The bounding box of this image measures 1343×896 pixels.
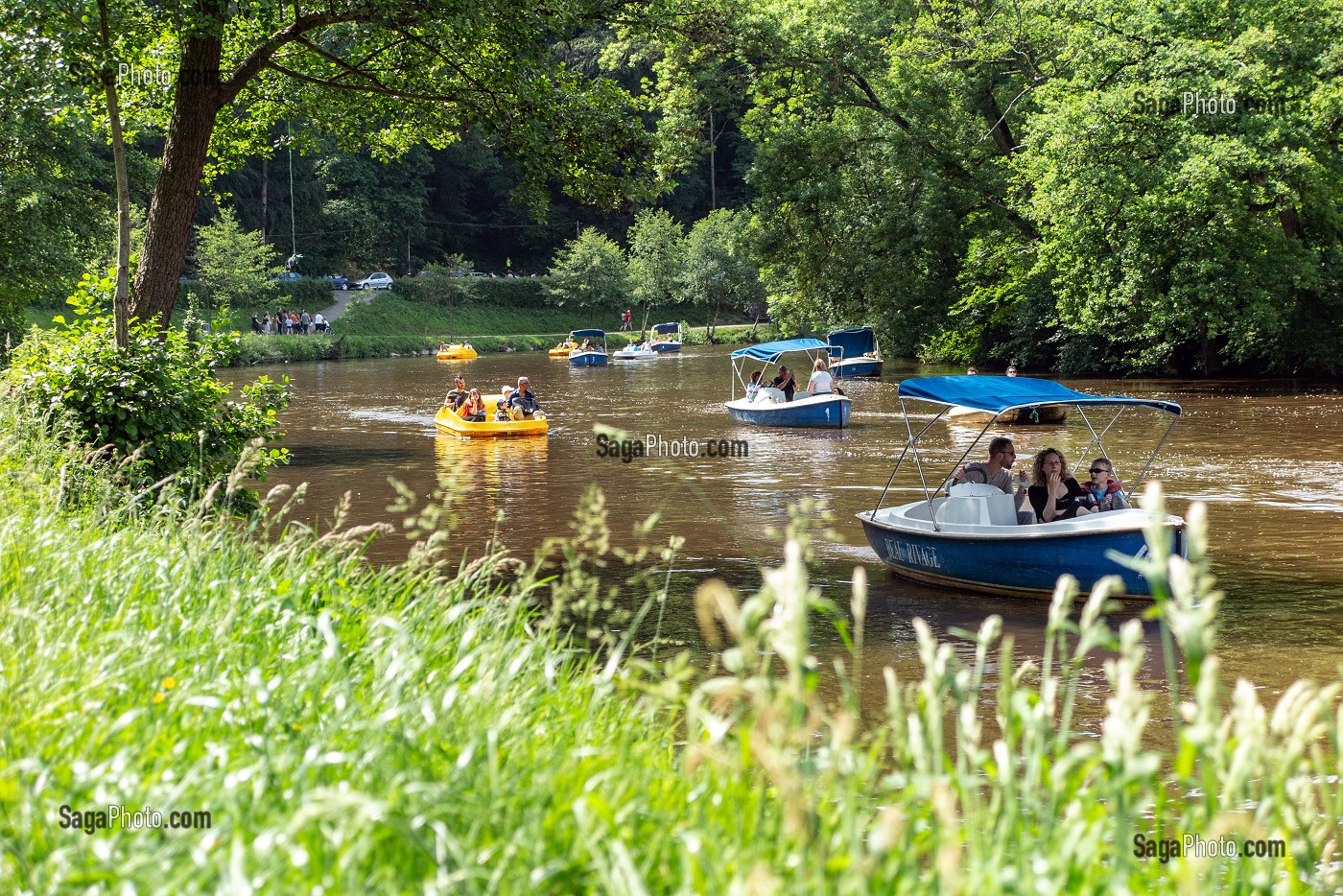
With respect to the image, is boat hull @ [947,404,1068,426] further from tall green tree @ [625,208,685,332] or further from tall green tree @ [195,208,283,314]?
tall green tree @ [625,208,685,332]

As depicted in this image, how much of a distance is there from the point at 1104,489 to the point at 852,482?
7.17 meters

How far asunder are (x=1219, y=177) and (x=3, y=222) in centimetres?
2916

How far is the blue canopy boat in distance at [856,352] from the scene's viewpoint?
150 ft

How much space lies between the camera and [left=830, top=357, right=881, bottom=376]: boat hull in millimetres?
45688

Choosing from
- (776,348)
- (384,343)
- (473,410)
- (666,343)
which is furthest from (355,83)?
(384,343)

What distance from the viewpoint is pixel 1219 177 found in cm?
3155

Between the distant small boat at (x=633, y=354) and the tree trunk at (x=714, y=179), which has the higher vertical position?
the tree trunk at (x=714, y=179)

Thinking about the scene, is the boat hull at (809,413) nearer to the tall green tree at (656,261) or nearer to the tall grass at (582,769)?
the tall grass at (582,769)

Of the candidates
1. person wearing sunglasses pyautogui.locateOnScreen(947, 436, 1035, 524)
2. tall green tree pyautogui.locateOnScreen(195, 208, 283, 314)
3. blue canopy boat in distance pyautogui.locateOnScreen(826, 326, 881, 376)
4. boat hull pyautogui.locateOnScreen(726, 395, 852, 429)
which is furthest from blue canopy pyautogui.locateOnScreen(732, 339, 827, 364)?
tall green tree pyautogui.locateOnScreen(195, 208, 283, 314)

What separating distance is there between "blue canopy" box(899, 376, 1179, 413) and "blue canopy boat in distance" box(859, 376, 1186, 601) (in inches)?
0.4

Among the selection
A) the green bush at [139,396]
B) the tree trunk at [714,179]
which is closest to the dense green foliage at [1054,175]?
the green bush at [139,396]

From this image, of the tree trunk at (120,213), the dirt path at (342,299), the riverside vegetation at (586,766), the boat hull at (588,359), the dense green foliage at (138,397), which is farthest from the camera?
the dirt path at (342,299)

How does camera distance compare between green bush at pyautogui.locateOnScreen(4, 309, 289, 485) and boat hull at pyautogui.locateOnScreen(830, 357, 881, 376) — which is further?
boat hull at pyautogui.locateOnScreen(830, 357, 881, 376)

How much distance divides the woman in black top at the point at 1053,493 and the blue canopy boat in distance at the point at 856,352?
105ft
